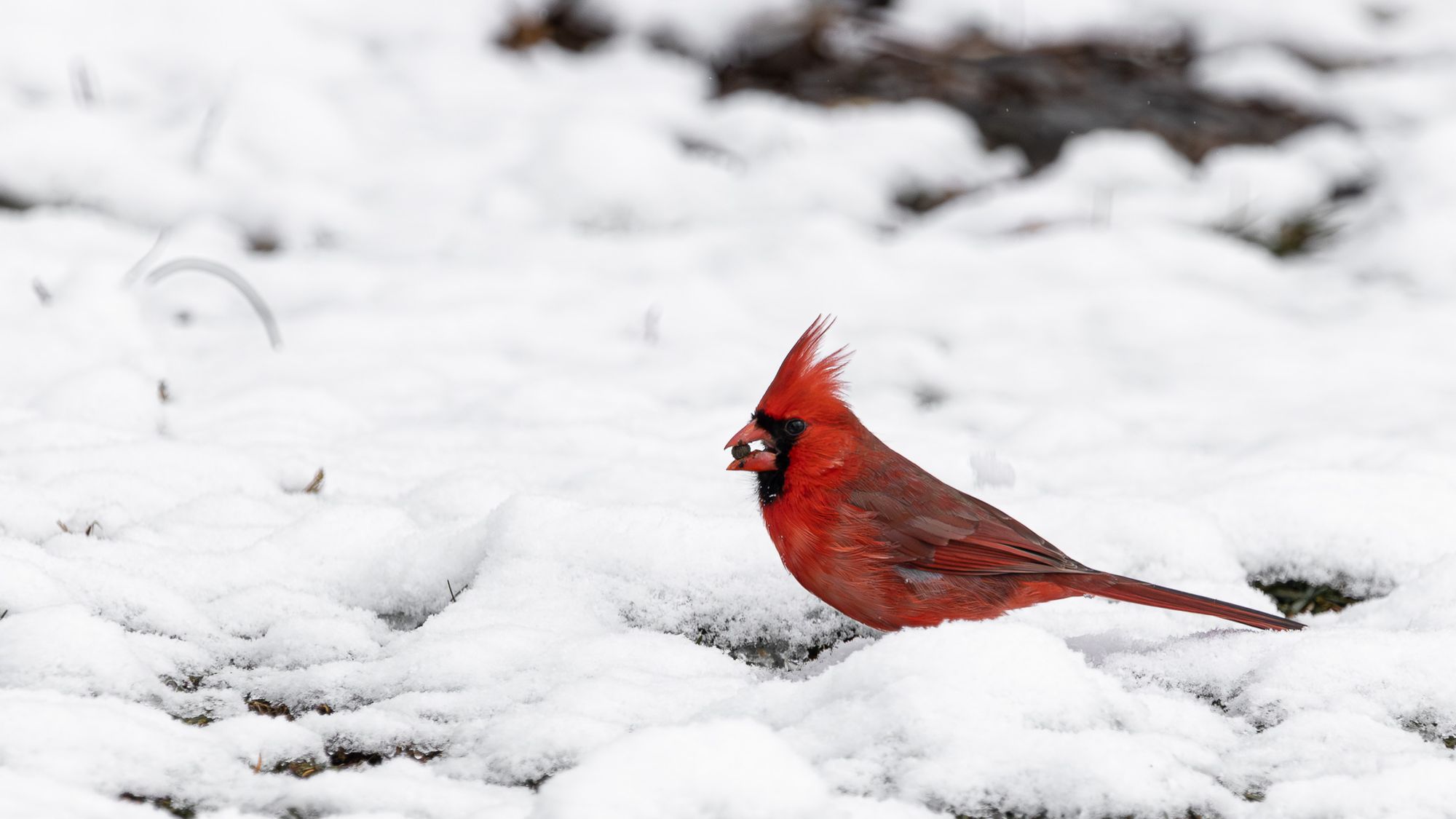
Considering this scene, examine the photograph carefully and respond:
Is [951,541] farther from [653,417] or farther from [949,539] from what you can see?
[653,417]

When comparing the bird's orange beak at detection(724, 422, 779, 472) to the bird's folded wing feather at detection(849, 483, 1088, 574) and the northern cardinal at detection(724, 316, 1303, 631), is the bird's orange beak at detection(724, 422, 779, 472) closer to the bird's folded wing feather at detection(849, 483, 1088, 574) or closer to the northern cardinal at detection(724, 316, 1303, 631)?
the northern cardinal at detection(724, 316, 1303, 631)

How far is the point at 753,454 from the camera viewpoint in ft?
9.27

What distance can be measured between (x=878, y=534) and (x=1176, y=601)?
25.2 inches

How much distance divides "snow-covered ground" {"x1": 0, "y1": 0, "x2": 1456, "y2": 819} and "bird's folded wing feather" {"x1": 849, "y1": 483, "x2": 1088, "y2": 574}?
9.2 inches

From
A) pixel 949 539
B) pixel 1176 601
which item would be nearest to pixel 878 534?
pixel 949 539

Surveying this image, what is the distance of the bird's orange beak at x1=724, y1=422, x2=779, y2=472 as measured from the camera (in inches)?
111

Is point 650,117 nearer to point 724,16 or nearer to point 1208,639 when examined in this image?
point 724,16

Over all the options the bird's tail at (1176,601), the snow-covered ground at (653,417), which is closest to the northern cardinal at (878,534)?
the bird's tail at (1176,601)

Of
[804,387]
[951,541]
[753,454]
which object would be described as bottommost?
[951,541]

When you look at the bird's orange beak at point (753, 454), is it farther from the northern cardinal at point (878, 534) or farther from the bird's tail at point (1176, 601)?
the bird's tail at point (1176, 601)

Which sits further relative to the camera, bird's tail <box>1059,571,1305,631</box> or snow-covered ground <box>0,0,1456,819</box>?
bird's tail <box>1059,571,1305,631</box>

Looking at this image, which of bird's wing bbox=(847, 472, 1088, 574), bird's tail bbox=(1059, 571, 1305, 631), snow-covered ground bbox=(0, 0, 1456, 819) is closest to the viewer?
snow-covered ground bbox=(0, 0, 1456, 819)

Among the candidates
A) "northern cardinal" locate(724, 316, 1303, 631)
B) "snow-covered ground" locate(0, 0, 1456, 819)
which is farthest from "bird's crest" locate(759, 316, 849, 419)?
"snow-covered ground" locate(0, 0, 1456, 819)

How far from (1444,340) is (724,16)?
462 cm
